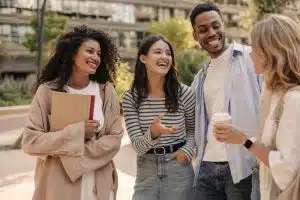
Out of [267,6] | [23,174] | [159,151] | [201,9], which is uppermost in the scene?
[267,6]

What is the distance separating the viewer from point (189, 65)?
44.7ft

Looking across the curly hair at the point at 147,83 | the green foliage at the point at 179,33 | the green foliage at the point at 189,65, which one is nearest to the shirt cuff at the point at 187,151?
the curly hair at the point at 147,83

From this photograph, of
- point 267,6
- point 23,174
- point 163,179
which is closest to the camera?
point 163,179

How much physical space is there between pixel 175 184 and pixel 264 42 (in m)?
1.07

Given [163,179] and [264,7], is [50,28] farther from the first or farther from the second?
[163,179]

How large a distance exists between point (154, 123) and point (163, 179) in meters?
0.36

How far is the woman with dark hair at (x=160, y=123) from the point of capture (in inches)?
111

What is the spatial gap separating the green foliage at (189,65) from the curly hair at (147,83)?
1017 centimetres

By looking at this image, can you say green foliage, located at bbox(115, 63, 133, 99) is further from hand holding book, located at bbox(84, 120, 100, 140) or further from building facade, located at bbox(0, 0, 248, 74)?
building facade, located at bbox(0, 0, 248, 74)

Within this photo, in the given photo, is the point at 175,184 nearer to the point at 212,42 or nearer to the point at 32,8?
the point at 212,42

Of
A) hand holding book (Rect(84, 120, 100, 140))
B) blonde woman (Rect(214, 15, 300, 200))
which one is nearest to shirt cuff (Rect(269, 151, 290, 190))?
blonde woman (Rect(214, 15, 300, 200))

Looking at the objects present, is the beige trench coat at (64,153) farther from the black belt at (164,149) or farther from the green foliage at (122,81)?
the green foliage at (122,81)

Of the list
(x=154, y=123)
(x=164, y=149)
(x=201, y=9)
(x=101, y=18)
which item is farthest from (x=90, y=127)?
(x=101, y=18)

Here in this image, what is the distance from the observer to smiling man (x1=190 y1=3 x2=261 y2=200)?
9.19ft
